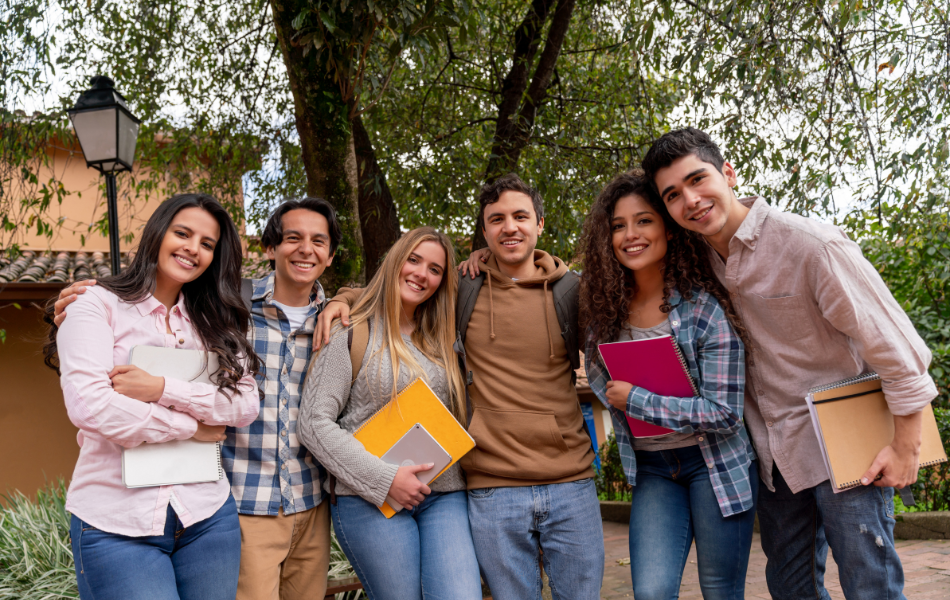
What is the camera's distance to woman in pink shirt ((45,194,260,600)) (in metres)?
1.96

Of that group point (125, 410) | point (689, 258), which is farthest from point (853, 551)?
point (125, 410)

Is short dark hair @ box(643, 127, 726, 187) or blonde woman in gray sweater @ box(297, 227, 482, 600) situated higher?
short dark hair @ box(643, 127, 726, 187)

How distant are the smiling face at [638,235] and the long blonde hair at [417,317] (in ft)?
2.48

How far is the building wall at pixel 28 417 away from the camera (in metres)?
8.23

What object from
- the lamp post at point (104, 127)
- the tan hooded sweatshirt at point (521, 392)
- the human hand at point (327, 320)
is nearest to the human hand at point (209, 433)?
the human hand at point (327, 320)

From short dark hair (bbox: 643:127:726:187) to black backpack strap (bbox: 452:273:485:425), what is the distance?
0.94 meters

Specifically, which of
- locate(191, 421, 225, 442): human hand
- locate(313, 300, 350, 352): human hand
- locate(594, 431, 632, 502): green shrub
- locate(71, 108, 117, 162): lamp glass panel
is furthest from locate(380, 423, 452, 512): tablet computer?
locate(594, 431, 632, 502): green shrub

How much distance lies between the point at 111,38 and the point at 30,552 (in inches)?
191

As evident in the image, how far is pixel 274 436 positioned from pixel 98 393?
0.71m

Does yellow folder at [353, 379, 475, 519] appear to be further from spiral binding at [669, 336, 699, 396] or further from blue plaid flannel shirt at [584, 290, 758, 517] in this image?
spiral binding at [669, 336, 699, 396]

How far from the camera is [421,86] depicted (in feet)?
20.1

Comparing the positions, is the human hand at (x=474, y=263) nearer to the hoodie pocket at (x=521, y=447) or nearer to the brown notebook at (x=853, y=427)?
the hoodie pocket at (x=521, y=447)

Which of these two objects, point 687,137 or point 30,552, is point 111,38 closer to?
point 30,552

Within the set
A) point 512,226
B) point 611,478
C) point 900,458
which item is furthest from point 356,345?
point 611,478
